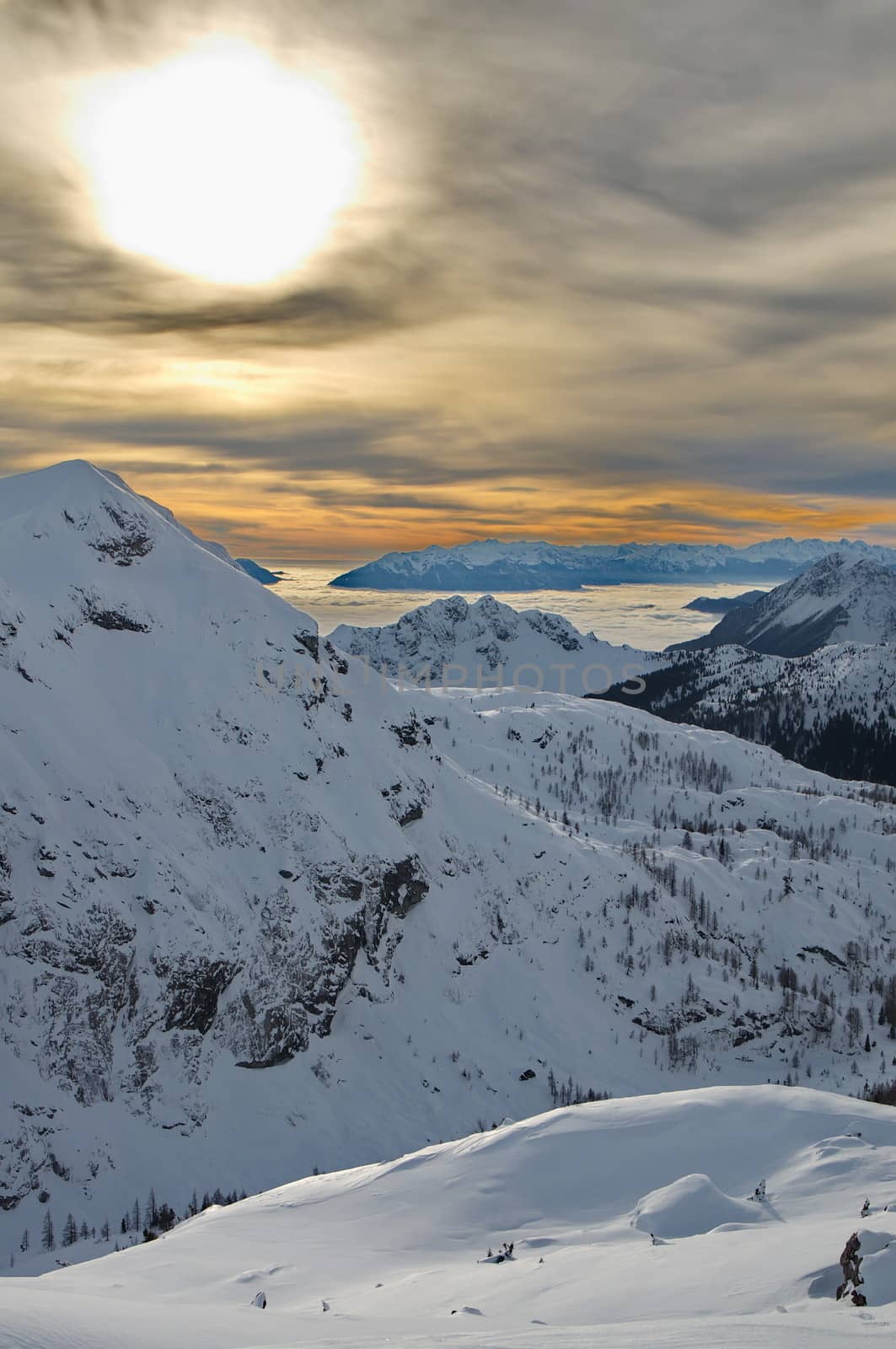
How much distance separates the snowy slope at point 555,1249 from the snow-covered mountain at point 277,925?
3291 centimetres

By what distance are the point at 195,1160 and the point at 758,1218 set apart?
53.9 m

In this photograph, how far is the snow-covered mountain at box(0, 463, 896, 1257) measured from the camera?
63.6 m

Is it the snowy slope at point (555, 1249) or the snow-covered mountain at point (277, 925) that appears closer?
the snowy slope at point (555, 1249)

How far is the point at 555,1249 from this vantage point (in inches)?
972

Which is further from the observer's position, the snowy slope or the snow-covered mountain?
the snow-covered mountain

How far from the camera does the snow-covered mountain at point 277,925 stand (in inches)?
2502

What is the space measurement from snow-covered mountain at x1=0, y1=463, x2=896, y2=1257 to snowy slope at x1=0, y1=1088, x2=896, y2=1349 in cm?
3291

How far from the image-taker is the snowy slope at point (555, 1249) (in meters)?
15.1

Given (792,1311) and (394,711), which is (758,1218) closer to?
(792,1311)

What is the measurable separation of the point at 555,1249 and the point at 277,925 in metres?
57.9

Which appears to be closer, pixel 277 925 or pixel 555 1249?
pixel 555 1249

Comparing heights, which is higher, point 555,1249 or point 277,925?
point 555,1249

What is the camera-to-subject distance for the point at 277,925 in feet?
258

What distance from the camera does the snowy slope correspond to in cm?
1512
